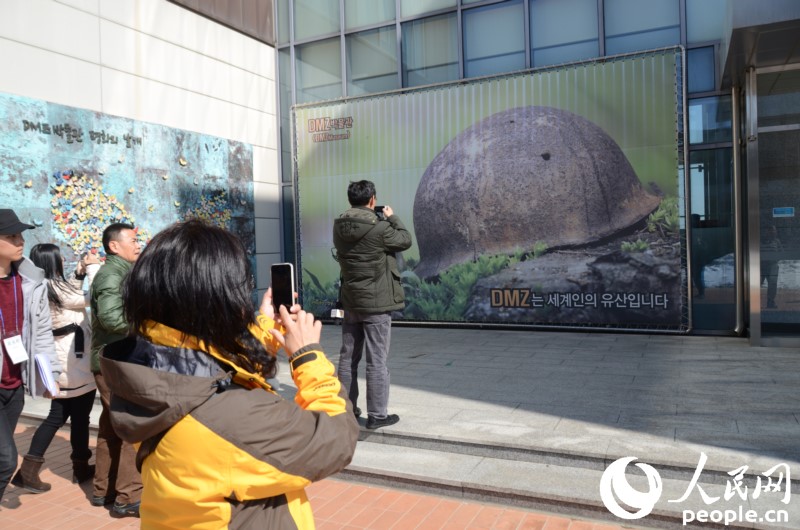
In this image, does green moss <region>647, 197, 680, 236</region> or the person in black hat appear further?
green moss <region>647, 197, 680, 236</region>

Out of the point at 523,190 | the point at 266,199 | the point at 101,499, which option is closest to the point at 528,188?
the point at 523,190

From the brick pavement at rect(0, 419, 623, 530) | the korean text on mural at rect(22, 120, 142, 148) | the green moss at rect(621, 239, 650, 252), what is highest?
the korean text on mural at rect(22, 120, 142, 148)

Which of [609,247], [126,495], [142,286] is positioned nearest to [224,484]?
[142,286]

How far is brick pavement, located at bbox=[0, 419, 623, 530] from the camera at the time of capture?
3.80m

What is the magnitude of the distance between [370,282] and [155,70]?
7.43 metres

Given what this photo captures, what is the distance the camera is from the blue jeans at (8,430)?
3.42m

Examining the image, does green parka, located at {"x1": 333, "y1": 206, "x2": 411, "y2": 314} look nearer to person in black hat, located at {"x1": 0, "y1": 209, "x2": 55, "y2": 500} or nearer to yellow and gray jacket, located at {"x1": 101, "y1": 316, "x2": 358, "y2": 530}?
person in black hat, located at {"x1": 0, "y1": 209, "x2": 55, "y2": 500}

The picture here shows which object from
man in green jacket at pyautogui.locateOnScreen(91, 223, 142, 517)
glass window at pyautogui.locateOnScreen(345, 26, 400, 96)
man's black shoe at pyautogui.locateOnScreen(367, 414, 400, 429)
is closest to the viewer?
man in green jacket at pyautogui.locateOnScreen(91, 223, 142, 517)

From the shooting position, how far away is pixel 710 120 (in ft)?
31.0

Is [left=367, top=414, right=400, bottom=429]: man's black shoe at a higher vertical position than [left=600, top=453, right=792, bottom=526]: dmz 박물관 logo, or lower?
higher

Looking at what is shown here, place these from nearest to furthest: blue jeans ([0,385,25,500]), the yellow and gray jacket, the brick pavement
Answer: the yellow and gray jacket < blue jeans ([0,385,25,500]) < the brick pavement

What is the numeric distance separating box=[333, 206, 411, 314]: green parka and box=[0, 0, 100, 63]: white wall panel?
6.21m

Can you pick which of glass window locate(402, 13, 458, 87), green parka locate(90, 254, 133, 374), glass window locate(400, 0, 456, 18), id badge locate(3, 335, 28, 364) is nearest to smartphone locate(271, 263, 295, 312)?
green parka locate(90, 254, 133, 374)

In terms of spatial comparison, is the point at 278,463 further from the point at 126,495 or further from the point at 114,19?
the point at 114,19
